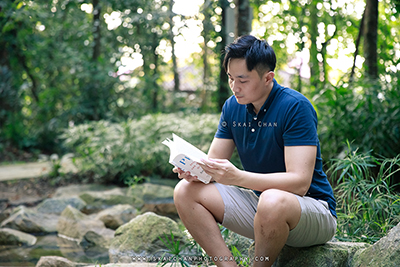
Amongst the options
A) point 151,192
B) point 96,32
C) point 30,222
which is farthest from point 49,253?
point 96,32

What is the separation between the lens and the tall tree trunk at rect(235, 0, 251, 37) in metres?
4.92

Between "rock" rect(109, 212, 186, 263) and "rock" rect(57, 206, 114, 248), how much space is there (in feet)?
1.89

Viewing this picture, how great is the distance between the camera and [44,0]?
23.3 ft

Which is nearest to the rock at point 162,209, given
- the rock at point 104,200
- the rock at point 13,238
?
the rock at point 104,200

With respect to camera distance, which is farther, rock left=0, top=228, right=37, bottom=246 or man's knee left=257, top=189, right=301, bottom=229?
rock left=0, top=228, right=37, bottom=246

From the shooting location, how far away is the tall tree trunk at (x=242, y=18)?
194 inches

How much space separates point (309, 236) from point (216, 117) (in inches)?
145

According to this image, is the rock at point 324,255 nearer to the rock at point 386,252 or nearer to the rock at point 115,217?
the rock at point 386,252

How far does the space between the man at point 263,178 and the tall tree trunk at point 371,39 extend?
8.80 feet

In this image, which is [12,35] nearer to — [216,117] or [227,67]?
[216,117]

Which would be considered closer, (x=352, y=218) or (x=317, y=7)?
(x=352, y=218)

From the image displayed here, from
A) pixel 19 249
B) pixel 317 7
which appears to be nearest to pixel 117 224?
pixel 19 249

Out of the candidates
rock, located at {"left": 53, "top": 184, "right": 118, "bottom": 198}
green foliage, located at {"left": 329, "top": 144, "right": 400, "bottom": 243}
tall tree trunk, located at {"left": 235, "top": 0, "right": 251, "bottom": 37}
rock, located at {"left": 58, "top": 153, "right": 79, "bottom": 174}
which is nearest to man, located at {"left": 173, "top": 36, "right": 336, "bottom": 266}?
green foliage, located at {"left": 329, "top": 144, "right": 400, "bottom": 243}

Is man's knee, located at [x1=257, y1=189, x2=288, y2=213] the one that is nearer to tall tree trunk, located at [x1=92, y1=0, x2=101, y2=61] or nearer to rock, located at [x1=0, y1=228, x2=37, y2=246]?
rock, located at [x1=0, y1=228, x2=37, y2=246]
